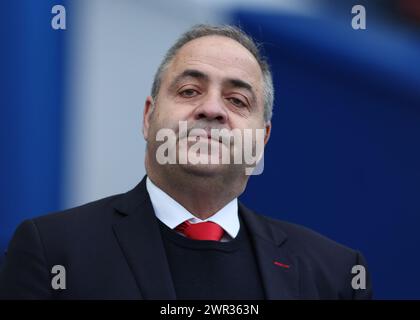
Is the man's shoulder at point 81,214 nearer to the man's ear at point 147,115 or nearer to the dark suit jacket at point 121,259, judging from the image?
the dark suit jacket at point 121,259

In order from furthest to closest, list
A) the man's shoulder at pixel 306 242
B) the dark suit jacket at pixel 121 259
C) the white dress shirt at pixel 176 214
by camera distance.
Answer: the man's shoulder at pixel 306 242 < the white dress shirt at pixel 176 214 < the dark suit jacket at pixel 121 259

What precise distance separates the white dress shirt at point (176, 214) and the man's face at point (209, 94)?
16 cm

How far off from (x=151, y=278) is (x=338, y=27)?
2.14 meters

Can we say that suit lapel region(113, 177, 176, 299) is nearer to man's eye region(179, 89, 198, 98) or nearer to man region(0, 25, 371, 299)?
man region(0, 25, 371, 299)

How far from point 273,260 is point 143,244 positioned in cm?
53

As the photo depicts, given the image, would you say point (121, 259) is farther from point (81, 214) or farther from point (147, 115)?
point (147, 115)

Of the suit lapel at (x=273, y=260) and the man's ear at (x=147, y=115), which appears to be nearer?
the suit lapel at (x=273, y=260)

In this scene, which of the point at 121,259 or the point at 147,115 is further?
the point at 147,115

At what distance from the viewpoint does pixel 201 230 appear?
245 centimetres

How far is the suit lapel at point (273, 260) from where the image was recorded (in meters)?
2.35

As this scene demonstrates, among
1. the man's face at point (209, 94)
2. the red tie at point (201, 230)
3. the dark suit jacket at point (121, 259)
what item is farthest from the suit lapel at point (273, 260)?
the man's face at point (209, 94)

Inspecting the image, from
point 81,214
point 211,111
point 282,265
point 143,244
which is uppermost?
point 211,111

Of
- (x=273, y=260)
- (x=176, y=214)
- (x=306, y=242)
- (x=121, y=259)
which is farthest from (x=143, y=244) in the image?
(x=306, y=242)
